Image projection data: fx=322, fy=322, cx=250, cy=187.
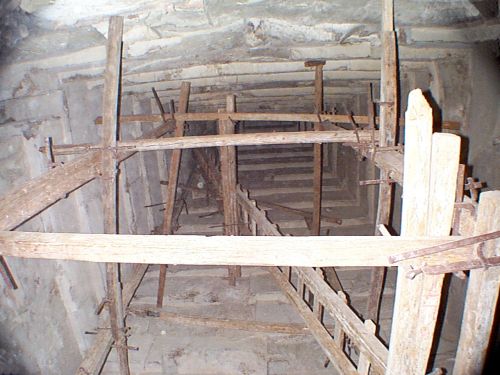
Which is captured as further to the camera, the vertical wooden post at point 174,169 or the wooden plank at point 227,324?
the vertical wooden post at point 174,169

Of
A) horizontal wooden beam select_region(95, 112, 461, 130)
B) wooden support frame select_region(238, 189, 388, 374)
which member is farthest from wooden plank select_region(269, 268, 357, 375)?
horizontal wooden beam select_region(95, 112, 461, 130)

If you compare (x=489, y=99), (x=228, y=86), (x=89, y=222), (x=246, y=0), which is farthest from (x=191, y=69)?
(x=489, y=99)

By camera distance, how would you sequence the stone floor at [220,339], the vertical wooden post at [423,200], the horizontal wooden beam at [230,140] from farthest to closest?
the stone floor at [220,339], the horizontal wooden beam at [230,140], the vertical wooden post at [423,200]

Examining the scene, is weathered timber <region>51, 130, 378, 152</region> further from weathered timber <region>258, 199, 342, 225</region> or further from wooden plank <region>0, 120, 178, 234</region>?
weathered timber <region>258, 199, 342, 225</region>

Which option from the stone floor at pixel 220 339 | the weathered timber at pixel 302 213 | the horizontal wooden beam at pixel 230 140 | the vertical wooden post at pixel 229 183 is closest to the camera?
the horizontal wooden beam at pixel 230 140

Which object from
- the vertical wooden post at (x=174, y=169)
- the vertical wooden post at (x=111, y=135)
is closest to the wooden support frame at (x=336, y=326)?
the vertical wooden post at (x=174, y=169)

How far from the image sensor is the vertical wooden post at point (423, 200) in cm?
135

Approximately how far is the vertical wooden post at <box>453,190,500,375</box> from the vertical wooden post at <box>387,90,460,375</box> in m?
0.13

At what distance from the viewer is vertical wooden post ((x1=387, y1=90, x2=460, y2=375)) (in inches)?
53.0

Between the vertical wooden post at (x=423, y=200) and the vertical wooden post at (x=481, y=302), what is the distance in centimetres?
13

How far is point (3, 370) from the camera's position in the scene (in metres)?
2.62

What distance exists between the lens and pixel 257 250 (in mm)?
1371

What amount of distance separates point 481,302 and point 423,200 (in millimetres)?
604

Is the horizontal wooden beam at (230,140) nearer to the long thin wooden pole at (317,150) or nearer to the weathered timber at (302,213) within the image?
the long thin wooden pole at (317,150)
